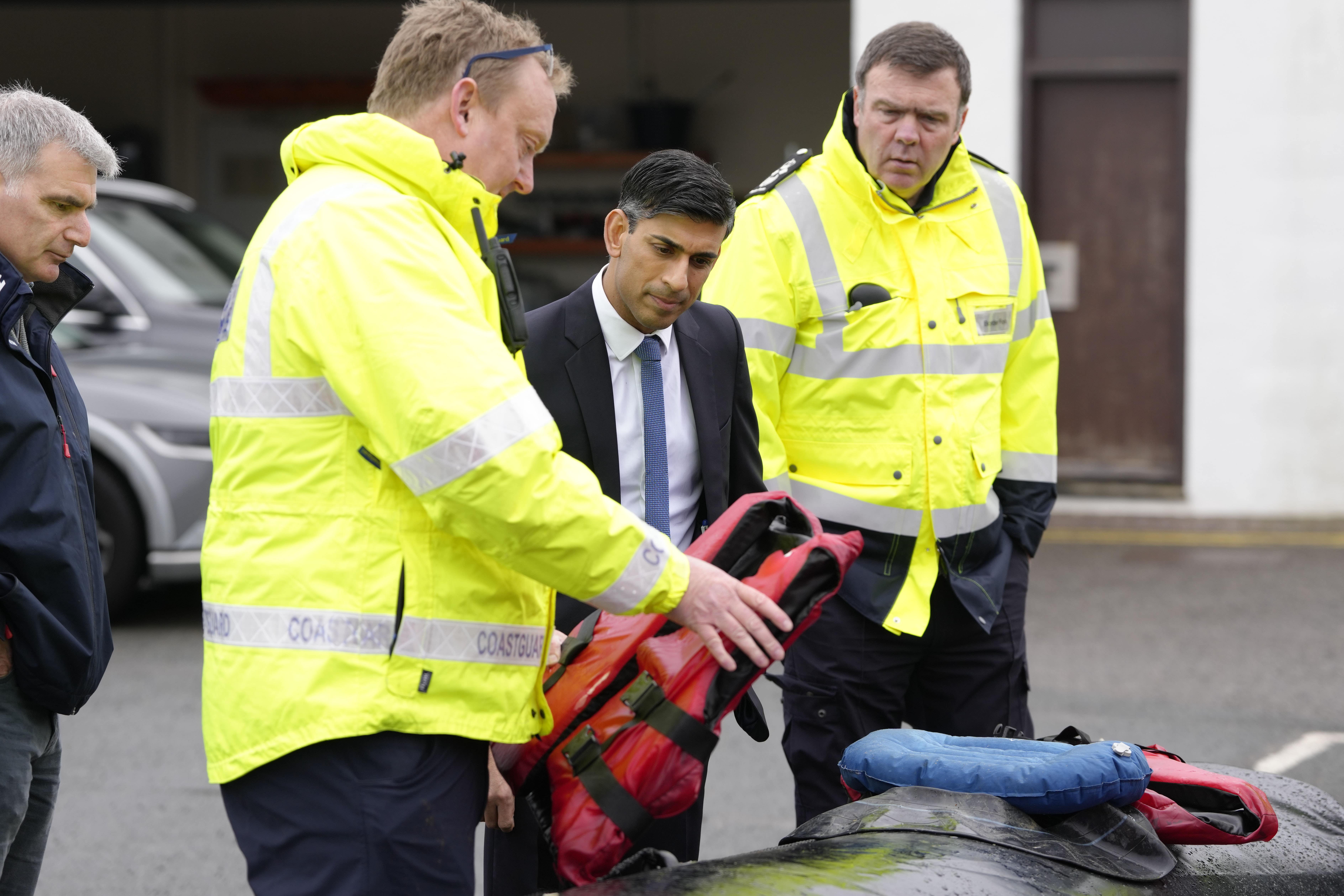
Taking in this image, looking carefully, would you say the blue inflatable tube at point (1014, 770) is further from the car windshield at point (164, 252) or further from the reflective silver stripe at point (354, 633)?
the car windshield at point (164, 252)

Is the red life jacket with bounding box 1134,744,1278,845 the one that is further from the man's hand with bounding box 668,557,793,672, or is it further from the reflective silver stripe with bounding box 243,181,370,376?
the reflective silver stripe with bounding box 243,181,370,376

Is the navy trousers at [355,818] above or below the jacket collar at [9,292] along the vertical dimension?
below

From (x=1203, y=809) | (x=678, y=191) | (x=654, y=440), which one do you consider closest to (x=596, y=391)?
(x=654, y=440)

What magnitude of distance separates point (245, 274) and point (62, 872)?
2.74m

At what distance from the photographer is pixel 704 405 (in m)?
2.94

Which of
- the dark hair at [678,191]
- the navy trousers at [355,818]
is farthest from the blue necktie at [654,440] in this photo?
the navy trousers at [355,818]

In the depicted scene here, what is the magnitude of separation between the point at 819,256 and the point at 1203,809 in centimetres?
143

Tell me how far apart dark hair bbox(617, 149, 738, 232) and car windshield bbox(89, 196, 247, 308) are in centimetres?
512

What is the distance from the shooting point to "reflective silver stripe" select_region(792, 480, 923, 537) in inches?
127

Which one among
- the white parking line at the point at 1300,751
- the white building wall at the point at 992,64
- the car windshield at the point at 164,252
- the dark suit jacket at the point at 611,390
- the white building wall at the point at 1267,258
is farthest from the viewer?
the white building wall at the point at 992,64

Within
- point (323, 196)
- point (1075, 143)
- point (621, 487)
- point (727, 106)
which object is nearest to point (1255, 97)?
point (1075, 143)

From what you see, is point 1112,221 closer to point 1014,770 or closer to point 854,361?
point 854,361

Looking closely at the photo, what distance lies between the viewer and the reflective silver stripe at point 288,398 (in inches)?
80.3

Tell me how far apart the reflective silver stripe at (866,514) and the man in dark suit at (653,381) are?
0.29 m
